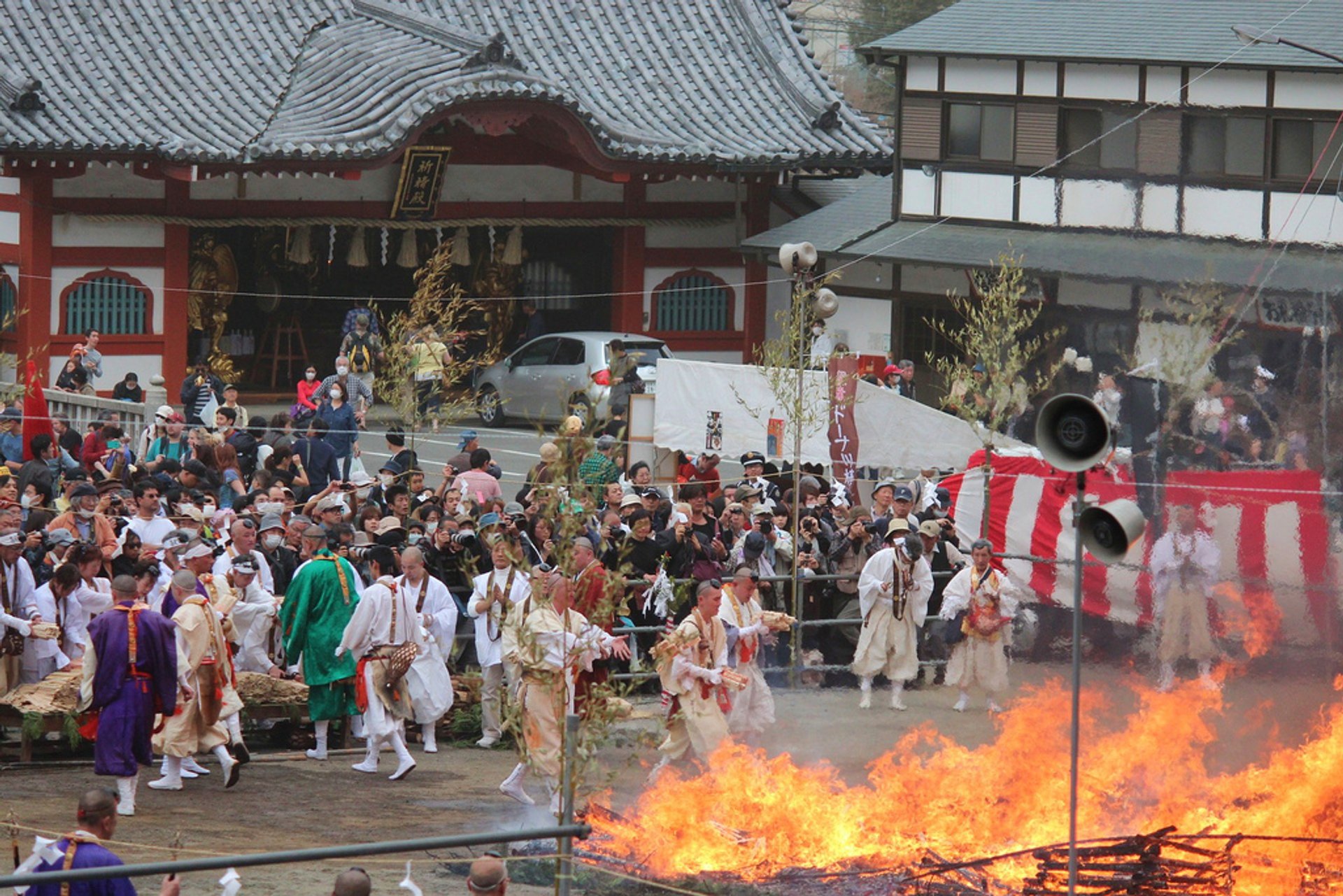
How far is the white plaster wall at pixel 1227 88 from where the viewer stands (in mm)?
21047

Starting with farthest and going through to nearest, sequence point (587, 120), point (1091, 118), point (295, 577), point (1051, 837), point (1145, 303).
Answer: point (587, 120), point (1091, 118), point (295, 577), point (1145, 303), point (1051, 837)

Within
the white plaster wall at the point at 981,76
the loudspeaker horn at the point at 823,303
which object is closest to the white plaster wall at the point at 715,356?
the white plaster wall at the point at 981,76

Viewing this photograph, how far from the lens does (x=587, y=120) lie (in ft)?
85.1

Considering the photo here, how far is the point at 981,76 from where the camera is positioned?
24.7m

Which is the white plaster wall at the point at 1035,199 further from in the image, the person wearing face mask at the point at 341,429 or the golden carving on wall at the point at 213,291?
the golden carving on wall at the point at 213,291

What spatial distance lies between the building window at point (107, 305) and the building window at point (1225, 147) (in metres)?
14.0

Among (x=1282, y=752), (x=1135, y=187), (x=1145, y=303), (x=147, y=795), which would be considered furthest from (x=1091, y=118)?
(x=147, y=795)

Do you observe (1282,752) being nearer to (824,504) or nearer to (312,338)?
(824,504)

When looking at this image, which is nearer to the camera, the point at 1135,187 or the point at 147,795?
the point at 147,795

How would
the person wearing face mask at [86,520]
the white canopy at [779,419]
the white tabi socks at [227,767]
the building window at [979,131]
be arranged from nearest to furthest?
the white tabi socks at [227,767] → the person wearing face mask at [86,520] → the white canopy at [779,419] → the building window at [979,131]

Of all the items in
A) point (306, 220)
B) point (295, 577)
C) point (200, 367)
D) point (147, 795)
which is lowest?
point (147, 795)

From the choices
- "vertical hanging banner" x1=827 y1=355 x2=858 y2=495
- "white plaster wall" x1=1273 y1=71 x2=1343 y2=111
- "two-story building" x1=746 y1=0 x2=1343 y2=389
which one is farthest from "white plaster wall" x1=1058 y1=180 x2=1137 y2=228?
"white plaster wall" x1=1273 y1=71 x2=1343 y2=111

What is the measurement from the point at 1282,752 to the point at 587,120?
16.7 meters

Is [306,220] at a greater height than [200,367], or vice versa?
[306,220]
